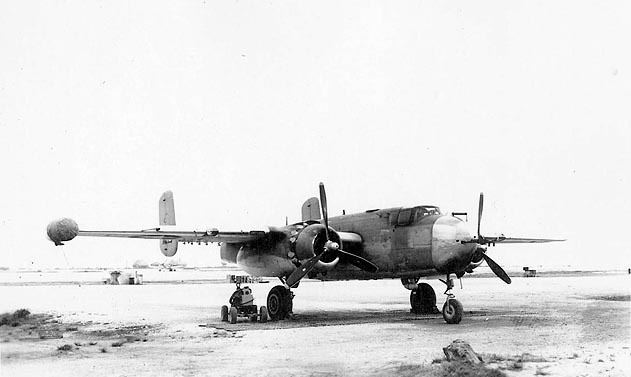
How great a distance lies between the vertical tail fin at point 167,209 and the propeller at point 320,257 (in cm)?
976

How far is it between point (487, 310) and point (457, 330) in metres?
7.82

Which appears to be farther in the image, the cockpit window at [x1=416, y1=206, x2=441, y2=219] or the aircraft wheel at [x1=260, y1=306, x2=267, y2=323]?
the aircraft wheel at [x1=260, y1=306, x2=267, y2=323]

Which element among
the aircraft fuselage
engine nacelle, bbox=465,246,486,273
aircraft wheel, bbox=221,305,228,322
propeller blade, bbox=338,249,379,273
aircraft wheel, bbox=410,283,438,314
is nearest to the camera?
the aircraft fuselage

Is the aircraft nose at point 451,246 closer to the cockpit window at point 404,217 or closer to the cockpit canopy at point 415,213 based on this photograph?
the cockpit canopy at point 415,213

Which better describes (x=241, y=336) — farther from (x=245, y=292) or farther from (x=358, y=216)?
(x=358, y=216)

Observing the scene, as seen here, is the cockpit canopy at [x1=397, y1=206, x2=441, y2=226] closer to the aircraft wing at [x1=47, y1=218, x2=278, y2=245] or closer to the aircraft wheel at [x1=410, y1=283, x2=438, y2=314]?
the aircraft wheel at [x1=410, y1=283, x2=438, y2=314]

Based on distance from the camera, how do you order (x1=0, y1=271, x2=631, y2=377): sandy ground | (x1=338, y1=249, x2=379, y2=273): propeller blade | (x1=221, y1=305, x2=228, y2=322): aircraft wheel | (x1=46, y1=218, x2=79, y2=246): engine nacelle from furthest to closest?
(x1=221, y1=305, x2=228, y2=322): aircraft wheel < (x1=338, y1=249, x2=379, y2=273): propeller blade < (x1=46, y1=218, x2=79, y2=246): engine nacelle < (x1=0, y1=271, x2=631, y2=377): sandy ground

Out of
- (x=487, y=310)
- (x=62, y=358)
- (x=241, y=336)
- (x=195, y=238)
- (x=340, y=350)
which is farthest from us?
(x=487, y=310)

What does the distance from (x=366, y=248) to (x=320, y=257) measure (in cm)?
236

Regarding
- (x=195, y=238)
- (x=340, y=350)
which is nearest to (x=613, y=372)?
(x=340, y=350)

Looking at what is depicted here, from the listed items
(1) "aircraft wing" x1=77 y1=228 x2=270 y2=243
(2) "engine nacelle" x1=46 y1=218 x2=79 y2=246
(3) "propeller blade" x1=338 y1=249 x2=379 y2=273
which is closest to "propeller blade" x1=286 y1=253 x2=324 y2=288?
(3) "propeller blade" x1=338 y1=249 x2=379 y2=273

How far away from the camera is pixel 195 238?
20156 mm

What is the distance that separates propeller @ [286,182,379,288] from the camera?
709 inches

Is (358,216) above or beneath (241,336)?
above
